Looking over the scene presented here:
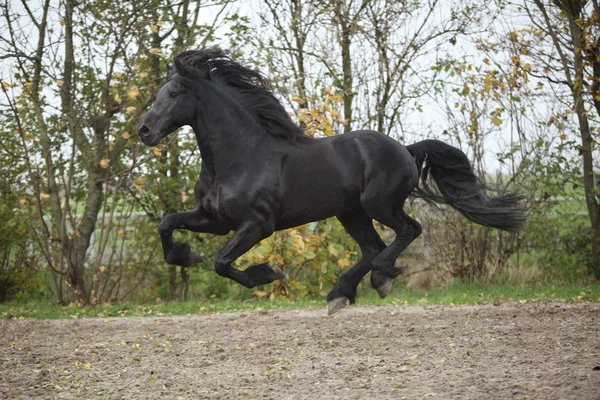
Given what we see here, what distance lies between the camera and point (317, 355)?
5.71m

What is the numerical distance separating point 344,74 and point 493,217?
20.0ft

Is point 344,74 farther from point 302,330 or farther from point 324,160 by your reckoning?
point 324,160

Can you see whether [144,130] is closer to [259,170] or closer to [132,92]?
[259,170]

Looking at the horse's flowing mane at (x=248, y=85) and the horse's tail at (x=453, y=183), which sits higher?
the horse's flowing mane at (x=248, y=85)

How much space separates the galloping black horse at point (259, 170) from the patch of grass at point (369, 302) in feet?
12.8

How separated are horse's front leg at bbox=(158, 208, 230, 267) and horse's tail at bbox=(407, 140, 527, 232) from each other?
157 centimetres

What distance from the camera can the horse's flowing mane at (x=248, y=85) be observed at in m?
4.74

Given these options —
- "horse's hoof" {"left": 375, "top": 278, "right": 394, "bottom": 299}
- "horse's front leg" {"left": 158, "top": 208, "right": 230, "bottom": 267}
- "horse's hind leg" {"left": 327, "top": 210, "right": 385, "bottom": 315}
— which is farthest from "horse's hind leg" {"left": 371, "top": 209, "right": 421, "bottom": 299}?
"horse's front leg" {"left": 158, "top": 208, "right": 230, "bottom": 267}

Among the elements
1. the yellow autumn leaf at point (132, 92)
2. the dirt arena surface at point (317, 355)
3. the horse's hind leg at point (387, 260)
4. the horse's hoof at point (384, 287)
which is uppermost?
the yellow autumn leaf at point (132, 92)

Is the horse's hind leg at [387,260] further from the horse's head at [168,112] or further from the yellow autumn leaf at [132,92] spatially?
the yellow autumn leaf at [132,92]

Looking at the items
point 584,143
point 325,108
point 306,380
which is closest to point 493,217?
point 306,380

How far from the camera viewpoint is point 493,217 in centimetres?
523

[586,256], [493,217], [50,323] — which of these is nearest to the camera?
[493,217]

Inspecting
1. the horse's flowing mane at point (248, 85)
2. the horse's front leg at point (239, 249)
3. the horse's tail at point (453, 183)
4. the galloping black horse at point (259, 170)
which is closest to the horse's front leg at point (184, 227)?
the galloping black horse at point (259, 170)
